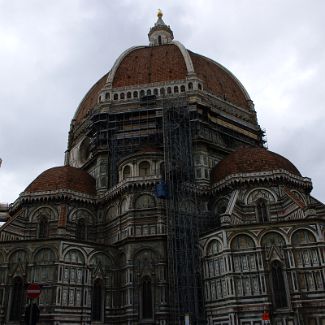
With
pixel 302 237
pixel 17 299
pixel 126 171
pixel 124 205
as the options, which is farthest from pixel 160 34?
Answer: pixel 17 299

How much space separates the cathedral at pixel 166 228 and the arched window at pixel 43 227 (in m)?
0.09

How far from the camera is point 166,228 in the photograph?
108ft

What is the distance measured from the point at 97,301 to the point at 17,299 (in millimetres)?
5512

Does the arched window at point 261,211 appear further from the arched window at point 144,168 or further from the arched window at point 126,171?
the arched window at point 126,171

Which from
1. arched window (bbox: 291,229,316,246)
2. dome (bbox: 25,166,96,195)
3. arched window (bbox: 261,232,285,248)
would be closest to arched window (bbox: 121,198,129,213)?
dome (bbox: 25,166,96,195)

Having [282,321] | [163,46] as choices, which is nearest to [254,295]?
[282,321]

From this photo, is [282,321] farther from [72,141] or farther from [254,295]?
[72,141]

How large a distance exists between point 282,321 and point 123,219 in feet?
45.5

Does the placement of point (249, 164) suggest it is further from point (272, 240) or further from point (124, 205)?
point (124, 205)

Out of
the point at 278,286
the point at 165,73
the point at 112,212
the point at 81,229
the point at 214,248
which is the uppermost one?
the point at 165,73

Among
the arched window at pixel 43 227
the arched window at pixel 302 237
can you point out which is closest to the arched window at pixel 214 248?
the arched window at pixel 302 237

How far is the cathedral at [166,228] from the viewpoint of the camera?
28.8 m

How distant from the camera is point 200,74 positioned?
4600cm

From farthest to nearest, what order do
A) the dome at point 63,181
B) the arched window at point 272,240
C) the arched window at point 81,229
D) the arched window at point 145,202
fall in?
1. the dome at point 63,181
2. the arched window at point 81,229
3. the arched window at point 145,202
4. the arched window at point 272,240
